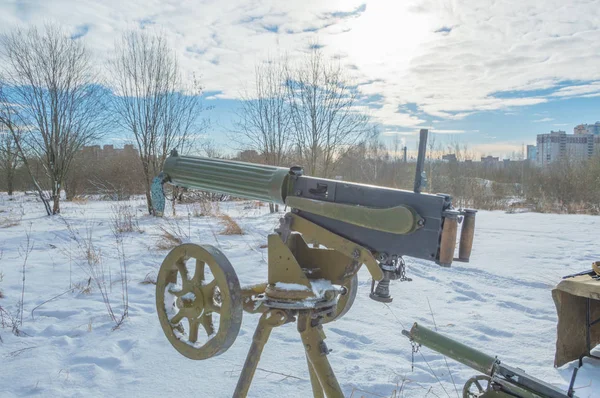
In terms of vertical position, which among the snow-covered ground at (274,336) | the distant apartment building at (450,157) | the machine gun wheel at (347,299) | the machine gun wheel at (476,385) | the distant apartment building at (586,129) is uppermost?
the distant apartment building at (586,129)

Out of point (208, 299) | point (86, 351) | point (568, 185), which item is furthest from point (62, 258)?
point (568, 185)

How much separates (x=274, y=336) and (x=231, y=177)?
2.10 meters

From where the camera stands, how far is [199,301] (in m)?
1.80

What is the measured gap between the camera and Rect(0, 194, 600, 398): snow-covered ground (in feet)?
9.29

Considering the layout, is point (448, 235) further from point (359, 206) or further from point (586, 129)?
point (586, 129)

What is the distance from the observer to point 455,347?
1.97 meters

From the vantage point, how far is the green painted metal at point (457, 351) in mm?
1886

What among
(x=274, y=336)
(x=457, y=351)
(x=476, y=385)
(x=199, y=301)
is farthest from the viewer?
(x=274, y=336)

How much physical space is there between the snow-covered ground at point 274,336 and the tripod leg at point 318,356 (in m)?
1.12

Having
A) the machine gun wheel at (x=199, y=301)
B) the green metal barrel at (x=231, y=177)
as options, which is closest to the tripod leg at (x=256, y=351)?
the machine gun wheel at (x=199, y=301)

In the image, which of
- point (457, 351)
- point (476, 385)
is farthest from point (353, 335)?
point (457, 351)

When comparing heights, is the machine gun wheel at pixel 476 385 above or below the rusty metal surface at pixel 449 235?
below

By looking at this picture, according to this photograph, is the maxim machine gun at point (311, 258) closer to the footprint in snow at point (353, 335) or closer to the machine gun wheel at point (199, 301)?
the machine gun wheel at point (199, 301)

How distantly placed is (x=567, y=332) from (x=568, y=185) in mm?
20908
